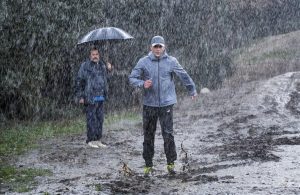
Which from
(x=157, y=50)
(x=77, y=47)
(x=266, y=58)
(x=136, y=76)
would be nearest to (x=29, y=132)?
(x=77, y=47)

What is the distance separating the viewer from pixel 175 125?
567 inches

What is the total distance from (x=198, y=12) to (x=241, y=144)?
1251 cm

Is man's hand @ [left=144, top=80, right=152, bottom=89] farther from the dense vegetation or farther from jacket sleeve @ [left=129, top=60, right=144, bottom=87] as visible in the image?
the dense vegetation

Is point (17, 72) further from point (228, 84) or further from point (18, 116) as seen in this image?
point (228, 84)

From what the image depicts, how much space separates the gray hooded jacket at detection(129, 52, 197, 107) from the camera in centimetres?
827

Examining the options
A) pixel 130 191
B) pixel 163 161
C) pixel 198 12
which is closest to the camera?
pixel 130 191

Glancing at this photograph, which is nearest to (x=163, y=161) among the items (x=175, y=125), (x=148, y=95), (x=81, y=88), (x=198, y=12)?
(x=148, y=95)

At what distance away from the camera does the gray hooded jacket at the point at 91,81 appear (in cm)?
1084

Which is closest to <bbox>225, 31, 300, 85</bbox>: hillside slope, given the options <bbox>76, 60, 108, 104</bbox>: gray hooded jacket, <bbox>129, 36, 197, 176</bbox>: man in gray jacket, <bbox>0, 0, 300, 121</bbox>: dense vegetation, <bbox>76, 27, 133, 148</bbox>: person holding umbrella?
<bbox>0, 0, 300, 121</bbox>: dense vegetation

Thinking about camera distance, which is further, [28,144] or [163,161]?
[28,144]

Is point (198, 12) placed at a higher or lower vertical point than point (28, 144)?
higher

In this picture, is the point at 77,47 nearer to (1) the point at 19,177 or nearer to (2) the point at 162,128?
(1) the point at 19,177

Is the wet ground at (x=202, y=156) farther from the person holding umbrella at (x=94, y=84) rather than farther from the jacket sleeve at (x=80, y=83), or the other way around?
the jacket sleeve at (x=80, y=83)

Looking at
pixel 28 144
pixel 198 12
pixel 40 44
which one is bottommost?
pixel 28 144
